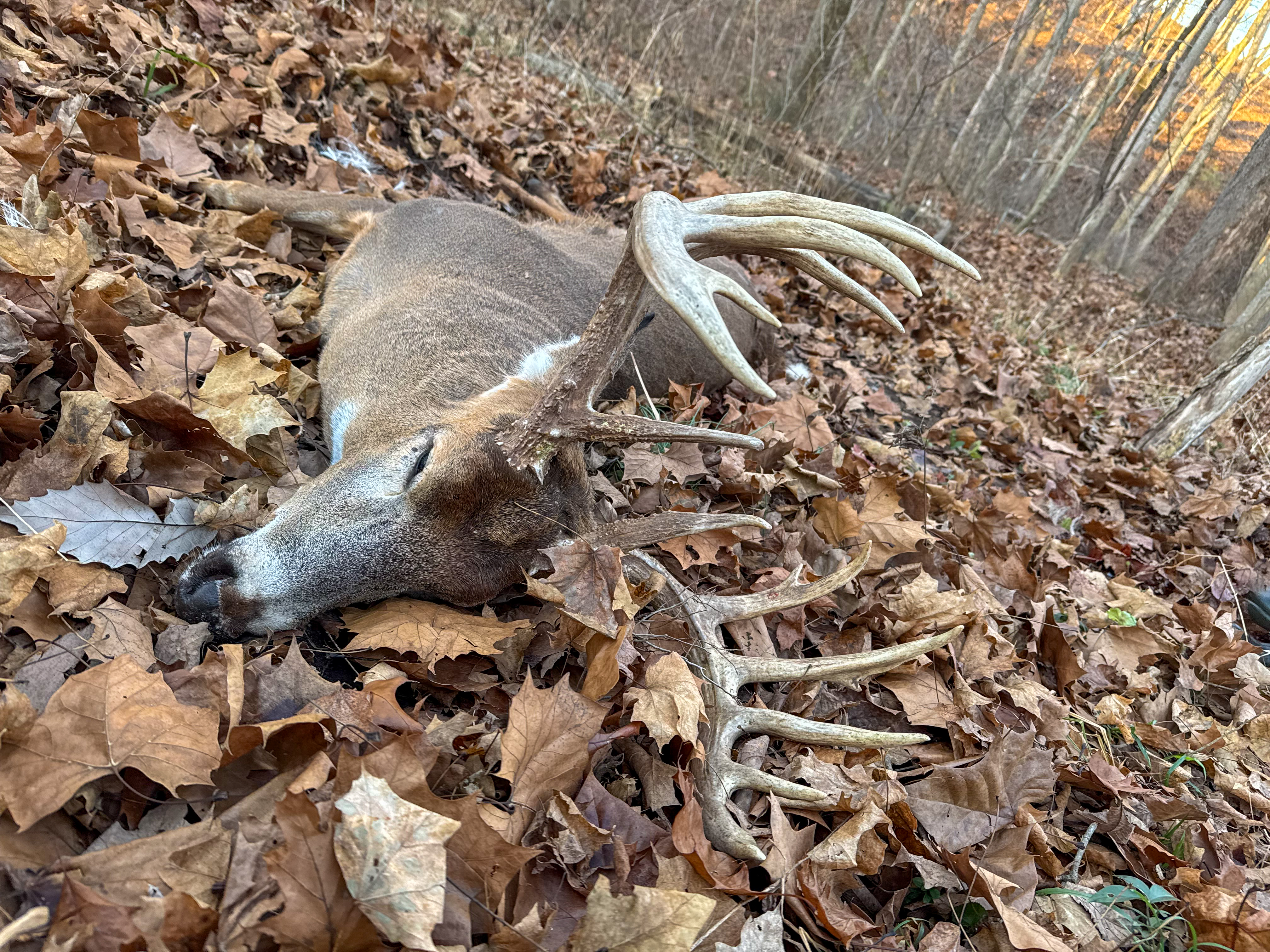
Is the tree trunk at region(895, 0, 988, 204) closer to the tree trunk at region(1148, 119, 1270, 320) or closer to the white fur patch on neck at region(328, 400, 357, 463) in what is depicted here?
the tree trunk at region(1148, 119, 1270, 320)

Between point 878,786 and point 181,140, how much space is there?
500 cm

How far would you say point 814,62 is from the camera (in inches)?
477

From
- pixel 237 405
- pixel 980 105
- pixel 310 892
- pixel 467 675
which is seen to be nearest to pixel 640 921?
pixel 310 892

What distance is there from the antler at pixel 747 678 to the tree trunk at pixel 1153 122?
53.1 ft

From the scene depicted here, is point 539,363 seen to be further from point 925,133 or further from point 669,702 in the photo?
point 925,133

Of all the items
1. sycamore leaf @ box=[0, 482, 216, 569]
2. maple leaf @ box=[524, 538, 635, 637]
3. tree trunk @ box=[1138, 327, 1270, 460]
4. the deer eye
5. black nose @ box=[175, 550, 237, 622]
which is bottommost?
black nose @ box=[175, 550, 237, 622]

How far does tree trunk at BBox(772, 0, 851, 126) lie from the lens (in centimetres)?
1156

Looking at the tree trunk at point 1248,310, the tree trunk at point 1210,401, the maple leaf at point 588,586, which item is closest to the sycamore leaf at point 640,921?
the maple leaf at point 588,586

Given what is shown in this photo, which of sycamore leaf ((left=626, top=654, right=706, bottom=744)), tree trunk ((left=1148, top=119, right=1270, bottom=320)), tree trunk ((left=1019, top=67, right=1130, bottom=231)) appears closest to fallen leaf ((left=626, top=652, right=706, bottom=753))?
sycamore leaf ((left=626, top=654, right=706, bottom=744))

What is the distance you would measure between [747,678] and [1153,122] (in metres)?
19.4

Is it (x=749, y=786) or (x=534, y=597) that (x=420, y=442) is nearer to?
(x=534, y=597)

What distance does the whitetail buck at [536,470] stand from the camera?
250cm

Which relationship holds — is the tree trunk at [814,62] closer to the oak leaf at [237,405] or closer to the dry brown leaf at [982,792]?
the oak leaf at [237,405]

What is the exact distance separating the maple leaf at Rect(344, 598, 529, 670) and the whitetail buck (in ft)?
0.25
